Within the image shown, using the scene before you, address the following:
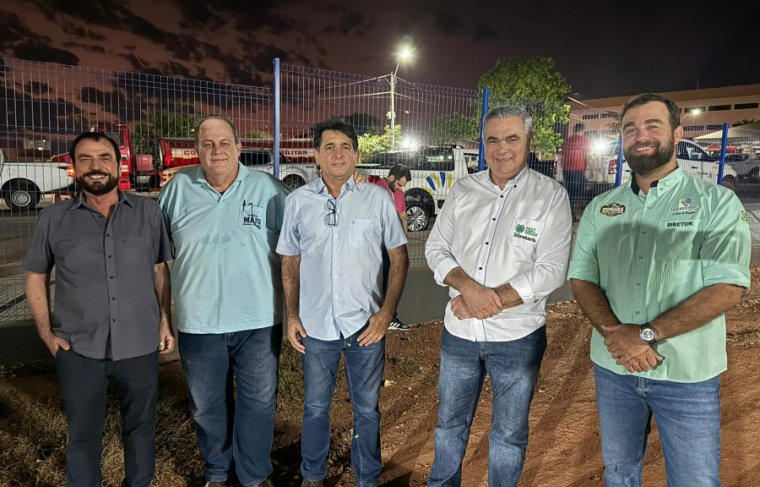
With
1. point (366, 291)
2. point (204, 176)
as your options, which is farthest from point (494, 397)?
point (204, 176)

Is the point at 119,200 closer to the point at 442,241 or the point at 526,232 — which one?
the point at 442,241

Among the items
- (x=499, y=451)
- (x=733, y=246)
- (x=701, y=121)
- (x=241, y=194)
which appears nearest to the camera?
(x=733, y=246)

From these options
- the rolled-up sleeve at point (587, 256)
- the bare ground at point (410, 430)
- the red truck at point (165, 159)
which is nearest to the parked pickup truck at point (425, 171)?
the red truck at point (165, 159)

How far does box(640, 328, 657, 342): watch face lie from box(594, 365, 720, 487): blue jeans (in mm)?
198

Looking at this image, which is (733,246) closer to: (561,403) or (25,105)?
(561,403)

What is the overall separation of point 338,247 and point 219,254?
64 centimetres

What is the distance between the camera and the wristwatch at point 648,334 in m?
2.02

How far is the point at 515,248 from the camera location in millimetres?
2461

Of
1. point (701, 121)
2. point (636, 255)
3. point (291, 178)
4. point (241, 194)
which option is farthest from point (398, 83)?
point (701, 121)

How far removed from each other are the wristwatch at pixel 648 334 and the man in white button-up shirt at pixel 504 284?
0.45 meters

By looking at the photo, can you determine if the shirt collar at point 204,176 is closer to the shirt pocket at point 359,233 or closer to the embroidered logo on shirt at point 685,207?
the shirt pocket at point 359,233

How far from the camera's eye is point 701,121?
60562 mm

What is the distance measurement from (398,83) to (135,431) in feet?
14.5

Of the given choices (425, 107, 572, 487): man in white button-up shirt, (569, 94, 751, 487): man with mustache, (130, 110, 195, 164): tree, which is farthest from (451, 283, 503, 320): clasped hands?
(130, 110, 195, 164): tree
